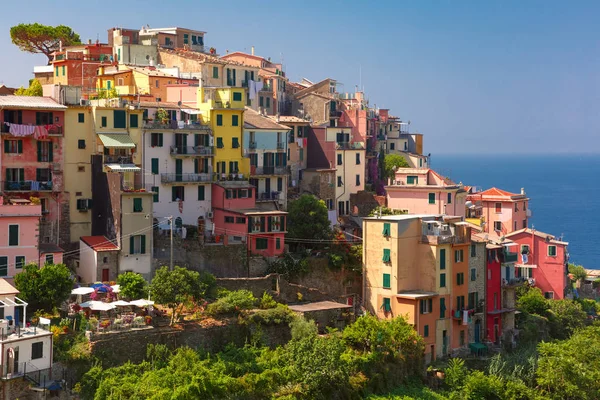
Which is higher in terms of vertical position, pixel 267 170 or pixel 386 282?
pixel 267 170

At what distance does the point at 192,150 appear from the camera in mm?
63625

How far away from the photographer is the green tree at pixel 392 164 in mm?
85075

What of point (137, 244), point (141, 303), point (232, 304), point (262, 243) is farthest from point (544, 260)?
point (141, 303)

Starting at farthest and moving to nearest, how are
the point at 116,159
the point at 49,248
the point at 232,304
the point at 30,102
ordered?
the point at 116,159
the point at 30,102
the point at 49,248
the point at 232,304

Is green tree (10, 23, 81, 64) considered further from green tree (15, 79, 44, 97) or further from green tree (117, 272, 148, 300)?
green tree (117, 272, 148, 300)

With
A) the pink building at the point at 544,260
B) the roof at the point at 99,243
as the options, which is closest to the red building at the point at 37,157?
the roof at the point at 99,243

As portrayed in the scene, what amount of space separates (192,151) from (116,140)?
584cm

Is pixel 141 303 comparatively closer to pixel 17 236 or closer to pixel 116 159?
pixel 17 236

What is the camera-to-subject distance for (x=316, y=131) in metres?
77.5

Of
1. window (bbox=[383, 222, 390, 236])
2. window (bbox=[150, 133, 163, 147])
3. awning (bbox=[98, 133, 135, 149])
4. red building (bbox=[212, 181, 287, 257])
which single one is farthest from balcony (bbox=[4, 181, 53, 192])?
window (bbox=[383, 222, 390, 236])

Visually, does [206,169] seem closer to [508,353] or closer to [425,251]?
[425,251]

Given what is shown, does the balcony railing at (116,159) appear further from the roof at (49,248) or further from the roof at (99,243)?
the roof at (49,248)

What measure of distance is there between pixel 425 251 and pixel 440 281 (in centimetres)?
207

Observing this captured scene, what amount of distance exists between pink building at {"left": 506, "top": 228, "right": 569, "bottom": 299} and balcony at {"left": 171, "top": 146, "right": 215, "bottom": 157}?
27.7 metres
